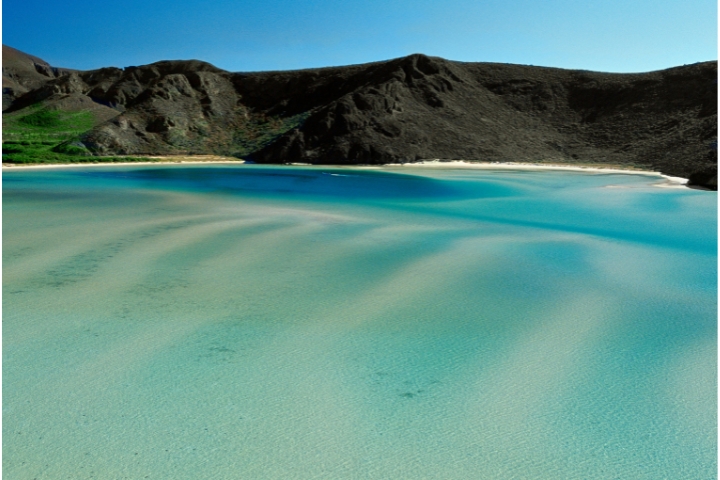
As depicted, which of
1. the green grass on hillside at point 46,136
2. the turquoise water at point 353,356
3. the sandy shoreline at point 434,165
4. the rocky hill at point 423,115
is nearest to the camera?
the turquoise water at point 353,356

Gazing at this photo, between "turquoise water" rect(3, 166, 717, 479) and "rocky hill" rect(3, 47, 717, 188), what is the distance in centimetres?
3154

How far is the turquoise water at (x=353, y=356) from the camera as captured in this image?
373cm

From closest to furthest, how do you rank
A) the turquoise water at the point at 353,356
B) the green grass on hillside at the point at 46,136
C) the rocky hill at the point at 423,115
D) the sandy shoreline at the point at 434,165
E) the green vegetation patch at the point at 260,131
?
the turquoise water at the point at 353,356 → the sandy shoreline at the point at 434,165 → the green grass on hillside at the point at 46,136 → the rocky hill at the point at 423,115 → the green vegetation patch at the point at 260,131

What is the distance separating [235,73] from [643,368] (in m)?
71.9

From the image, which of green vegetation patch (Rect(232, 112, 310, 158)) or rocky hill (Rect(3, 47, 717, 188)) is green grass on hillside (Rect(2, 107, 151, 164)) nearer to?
rocky hill (Rect(3, 47, 717, 188))

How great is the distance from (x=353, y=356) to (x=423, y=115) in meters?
49.1

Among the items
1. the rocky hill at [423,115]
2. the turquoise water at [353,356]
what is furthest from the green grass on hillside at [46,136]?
the turquoise water at [353,356]

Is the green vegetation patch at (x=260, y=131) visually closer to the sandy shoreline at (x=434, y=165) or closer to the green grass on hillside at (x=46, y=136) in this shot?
the sandy shoreline at (x=434, y=165)

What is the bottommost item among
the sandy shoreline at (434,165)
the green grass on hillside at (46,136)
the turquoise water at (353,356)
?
the turquoise water at (353,356)

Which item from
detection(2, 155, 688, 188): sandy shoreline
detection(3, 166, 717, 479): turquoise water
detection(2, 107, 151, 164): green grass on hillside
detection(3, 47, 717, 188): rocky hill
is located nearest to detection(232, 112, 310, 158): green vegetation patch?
detection(3, 47, 717, 188): rocky hill

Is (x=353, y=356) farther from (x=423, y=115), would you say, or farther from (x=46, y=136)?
(x=46, y=136)

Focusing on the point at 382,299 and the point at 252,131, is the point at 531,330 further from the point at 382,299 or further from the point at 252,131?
the point at 252,131

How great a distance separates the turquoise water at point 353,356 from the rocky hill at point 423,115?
31.5 meters

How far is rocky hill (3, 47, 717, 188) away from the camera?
46938 mm
